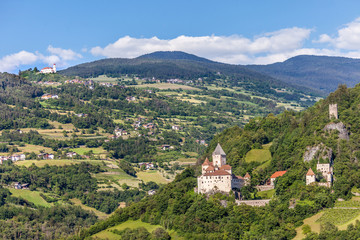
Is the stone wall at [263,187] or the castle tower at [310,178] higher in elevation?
the castle tower at [310,178]

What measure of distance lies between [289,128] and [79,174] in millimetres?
72384

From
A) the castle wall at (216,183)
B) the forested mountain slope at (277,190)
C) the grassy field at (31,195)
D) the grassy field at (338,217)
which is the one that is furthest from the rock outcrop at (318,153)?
the grassy field at (31,195)

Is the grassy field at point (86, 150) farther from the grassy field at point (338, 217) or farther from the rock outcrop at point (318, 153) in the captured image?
the grassy field at point (338, 217)

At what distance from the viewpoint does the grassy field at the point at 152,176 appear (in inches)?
6024

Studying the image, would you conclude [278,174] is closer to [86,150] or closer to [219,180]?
[219,180]

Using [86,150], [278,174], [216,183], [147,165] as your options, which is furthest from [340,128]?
[86,150]

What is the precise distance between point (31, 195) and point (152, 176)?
35431mm

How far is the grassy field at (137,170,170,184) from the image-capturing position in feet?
502

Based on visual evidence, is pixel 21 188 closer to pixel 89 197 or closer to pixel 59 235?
pixel 89 197

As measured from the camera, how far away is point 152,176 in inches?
6181

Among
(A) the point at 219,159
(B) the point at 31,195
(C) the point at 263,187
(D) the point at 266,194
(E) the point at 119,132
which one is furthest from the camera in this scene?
(E) the point at 119,132

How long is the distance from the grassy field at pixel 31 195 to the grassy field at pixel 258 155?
199 feet

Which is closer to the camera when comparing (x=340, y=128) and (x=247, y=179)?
(x=247, y=179)

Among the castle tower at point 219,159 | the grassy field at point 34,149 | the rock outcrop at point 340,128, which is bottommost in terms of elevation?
the grassy field at point 34,149
